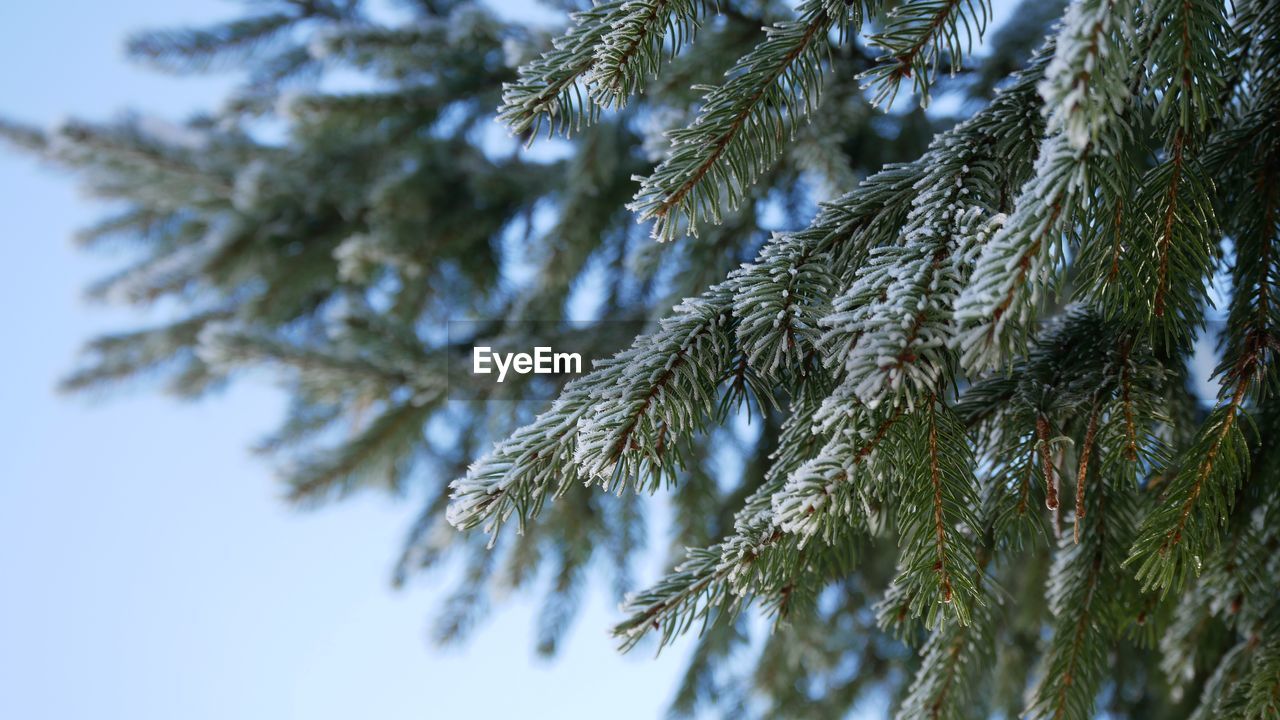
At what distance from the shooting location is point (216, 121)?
2.32 metres

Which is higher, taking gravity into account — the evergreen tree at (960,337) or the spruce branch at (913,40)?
the spruce branch at (913,40)

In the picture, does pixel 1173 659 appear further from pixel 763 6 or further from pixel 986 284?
pixel 763 6

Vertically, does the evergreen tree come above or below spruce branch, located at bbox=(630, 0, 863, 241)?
below

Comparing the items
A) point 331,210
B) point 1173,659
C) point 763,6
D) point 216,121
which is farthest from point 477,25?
point 1173,659

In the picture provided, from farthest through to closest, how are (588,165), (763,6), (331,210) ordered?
(331,210)
(588,165)
(763,6)

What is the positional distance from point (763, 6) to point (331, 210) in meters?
1.35

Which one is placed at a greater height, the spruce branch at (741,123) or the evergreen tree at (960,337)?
the spruce branch at (741,123)

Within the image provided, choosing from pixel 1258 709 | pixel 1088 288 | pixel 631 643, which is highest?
pixel 1088 288

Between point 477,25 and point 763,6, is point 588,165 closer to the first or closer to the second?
point 477,25

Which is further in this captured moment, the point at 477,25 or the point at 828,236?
the point at 477,25

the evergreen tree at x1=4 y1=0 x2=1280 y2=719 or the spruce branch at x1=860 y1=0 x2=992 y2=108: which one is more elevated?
the spruce branch at x1=860 y1=0 x2=992 y2=108

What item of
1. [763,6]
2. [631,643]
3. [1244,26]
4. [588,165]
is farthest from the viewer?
[588,165]

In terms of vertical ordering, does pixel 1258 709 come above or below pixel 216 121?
below

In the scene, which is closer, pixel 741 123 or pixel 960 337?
pixel 960 337
